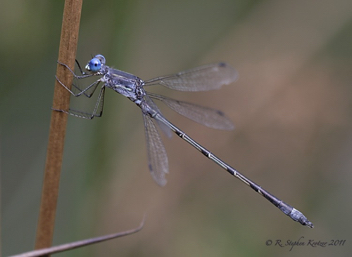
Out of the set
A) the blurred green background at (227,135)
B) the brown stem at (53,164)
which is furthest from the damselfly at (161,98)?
the brown stem at (53,164)

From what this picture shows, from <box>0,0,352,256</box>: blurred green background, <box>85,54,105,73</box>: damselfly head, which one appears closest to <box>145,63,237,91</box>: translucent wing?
<box>85,54,105,73</box>: damselfly head

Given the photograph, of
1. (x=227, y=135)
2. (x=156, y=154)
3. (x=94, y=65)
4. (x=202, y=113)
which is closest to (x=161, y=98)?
(x=202, y=113)

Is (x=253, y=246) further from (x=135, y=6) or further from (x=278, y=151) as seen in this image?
(x=135, y=6)

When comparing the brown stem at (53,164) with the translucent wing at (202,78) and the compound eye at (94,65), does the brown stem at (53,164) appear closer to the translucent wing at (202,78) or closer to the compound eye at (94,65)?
the compound eye at (94,65)

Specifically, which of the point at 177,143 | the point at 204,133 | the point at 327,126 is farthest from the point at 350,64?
the point at 177,143

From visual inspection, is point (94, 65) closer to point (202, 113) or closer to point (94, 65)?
point (94, 65)
